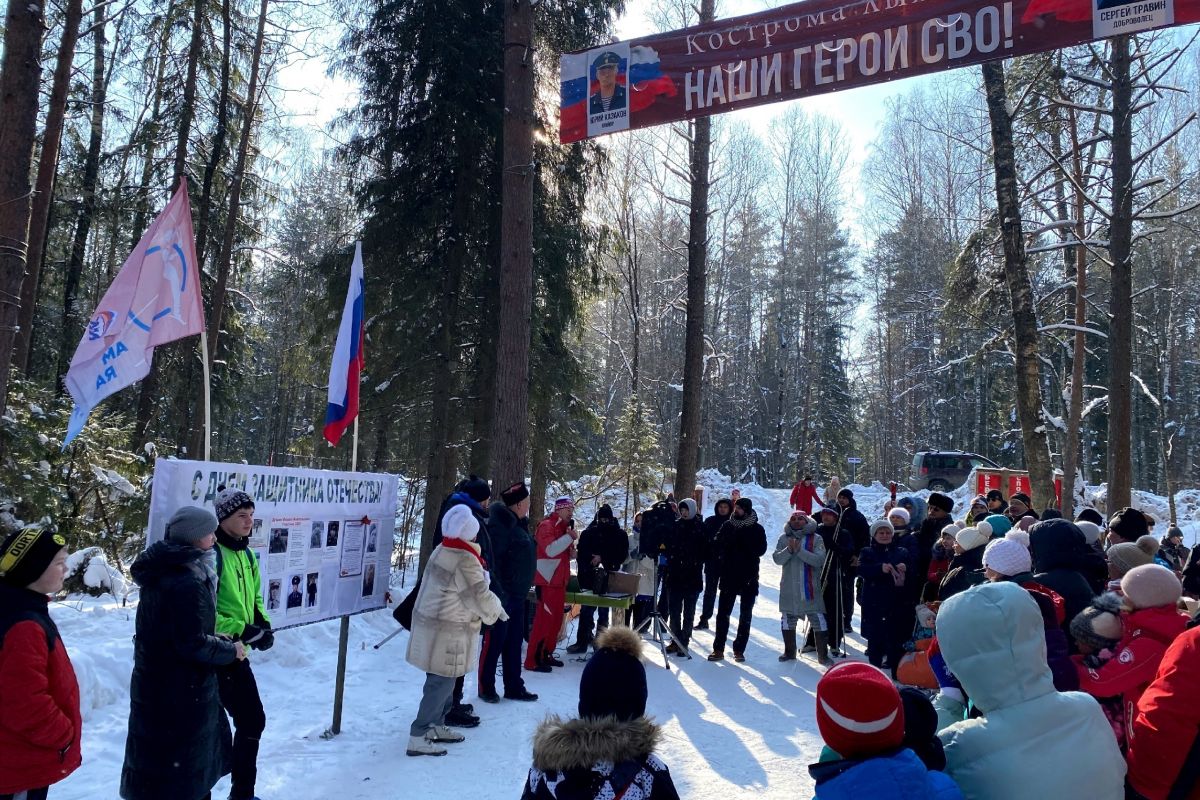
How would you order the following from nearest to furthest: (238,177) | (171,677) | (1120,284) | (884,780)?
1. (884,780)
2. (171,677)
3. (1120,284)
4. (238,177)

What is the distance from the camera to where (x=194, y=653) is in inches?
148

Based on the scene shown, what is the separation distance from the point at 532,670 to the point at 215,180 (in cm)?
1218

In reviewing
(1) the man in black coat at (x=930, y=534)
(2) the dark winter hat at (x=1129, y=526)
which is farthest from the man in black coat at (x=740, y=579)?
(2) the dark winter hat at (x=1129, y=526)

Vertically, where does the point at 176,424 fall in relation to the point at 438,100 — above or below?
below

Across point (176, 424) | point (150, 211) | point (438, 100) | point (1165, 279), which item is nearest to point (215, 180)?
point (150, 211)


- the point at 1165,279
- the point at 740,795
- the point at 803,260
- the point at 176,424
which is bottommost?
the point at 740,795

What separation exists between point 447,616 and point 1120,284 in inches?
449

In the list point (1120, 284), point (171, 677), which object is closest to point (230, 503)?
point (171, 677)

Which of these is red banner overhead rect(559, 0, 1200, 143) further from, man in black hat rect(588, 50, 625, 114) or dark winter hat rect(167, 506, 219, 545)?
dark winter hat rect(167, 506, 219, 545)

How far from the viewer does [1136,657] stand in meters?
3.56

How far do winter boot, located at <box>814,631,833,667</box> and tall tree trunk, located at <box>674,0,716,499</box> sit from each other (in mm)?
5135

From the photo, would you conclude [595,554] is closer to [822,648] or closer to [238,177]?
[822,648]

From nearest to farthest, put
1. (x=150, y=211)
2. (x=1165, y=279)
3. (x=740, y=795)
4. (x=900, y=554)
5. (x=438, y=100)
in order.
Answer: (x=740, y=795), (x=900, y=554), (x=438, y=100), (x=150, y=211), (x=1165, y=279)

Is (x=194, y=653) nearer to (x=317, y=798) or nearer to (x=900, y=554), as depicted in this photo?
(x=317, y=798)
